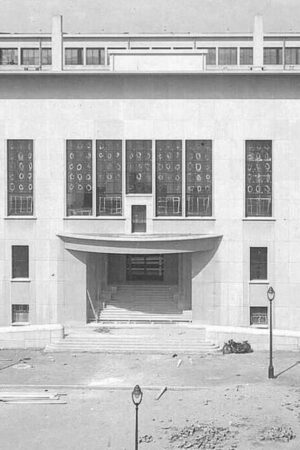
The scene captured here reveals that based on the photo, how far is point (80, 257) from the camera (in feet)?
109

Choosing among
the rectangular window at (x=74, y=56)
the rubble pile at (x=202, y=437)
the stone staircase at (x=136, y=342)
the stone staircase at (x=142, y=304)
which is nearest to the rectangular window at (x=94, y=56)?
the rectangular window at (x=74, y=56)

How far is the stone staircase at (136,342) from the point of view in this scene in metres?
31.0

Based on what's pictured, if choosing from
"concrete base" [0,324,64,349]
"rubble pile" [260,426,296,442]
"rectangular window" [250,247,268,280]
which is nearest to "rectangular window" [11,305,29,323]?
"concrete base" [0,324,64,349]

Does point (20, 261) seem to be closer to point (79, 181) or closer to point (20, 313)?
point (20, 313)

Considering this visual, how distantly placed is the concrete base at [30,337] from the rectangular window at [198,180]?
366 inches

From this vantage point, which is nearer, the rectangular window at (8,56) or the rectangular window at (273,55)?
the rectangular window at (273,55)

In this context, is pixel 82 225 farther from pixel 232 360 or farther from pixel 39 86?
pixel 232 360

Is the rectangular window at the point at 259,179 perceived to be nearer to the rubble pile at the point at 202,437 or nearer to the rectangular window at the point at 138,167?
the rectangular window at the point at 138,167

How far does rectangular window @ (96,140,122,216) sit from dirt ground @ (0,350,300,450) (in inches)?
302

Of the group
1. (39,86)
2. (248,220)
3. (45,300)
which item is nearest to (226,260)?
(248,220)

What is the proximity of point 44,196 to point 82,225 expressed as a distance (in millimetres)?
2541

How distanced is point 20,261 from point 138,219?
6.73 meters

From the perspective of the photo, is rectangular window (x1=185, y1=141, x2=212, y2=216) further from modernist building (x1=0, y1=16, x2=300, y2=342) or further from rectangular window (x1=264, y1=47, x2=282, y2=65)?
rectangular window (x1=264, y1=47, x2=282, y2=65)

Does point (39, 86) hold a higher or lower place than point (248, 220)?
higher
